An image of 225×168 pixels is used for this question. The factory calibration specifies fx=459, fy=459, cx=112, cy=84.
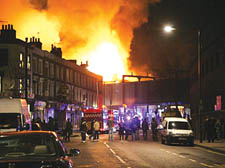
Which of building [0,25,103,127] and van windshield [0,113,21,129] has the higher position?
building [0,25,103,127]

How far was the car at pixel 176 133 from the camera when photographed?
31231 millimetres

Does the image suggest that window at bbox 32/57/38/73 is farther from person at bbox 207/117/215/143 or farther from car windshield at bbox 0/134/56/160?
car windshield at bbox 0/134/56/160

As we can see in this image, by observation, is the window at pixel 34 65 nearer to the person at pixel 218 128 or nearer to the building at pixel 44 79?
the building at pixel 44 79

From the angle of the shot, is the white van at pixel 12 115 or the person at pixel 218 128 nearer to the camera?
the white van at pixel 12 115

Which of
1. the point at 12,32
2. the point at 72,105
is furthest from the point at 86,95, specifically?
the point at 12,32

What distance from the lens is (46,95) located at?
6291 cm

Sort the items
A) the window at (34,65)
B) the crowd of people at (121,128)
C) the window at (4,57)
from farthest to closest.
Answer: the window at (34,65) → the window at (4,57) → the crowd of people at (121,128)

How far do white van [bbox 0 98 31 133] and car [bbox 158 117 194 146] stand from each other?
1131 cm

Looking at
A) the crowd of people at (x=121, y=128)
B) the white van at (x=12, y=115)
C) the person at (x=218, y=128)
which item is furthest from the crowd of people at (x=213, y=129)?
the white van at (x=12, y=115)

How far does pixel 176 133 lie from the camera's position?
31.3 meters

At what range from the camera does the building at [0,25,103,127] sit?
52178 millimetres

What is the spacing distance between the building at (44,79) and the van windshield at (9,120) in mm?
15771

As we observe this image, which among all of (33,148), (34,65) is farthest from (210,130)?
(34,65)

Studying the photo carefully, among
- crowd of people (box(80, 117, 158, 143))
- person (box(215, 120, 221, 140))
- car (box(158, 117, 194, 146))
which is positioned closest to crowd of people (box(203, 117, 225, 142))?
person (box(215, 120, 221, 140))
